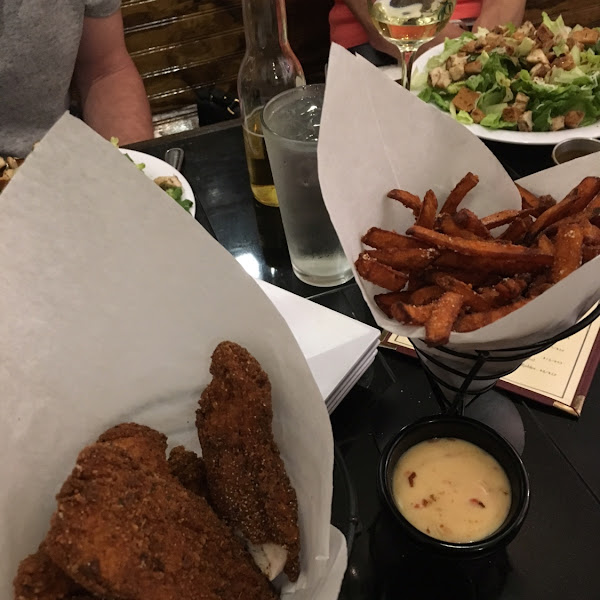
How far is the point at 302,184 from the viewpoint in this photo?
1.14 meters

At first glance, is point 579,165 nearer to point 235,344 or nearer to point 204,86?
point 235,344

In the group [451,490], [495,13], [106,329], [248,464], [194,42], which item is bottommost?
[194,42]

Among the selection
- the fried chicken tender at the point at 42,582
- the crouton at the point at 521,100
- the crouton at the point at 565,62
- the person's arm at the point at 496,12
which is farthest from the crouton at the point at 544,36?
the fried chicken tender at the point at 42,582

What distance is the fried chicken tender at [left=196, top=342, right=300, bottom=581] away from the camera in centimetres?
70

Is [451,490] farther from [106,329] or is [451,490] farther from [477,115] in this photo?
[477,115]

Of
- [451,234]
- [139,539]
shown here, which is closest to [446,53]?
[451,234]

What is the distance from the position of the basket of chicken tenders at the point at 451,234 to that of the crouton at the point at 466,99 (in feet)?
2.80

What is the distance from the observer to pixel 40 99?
2.13m

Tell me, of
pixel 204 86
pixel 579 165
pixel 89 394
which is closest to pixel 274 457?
pixel 89 394

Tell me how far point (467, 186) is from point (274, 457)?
0.52m

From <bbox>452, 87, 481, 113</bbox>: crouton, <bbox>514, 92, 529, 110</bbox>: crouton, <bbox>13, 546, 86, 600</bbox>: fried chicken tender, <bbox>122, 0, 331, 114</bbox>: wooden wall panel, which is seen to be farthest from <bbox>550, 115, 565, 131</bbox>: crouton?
<bbox>122, 0, 331, 114</bbox>: wooden wall panel

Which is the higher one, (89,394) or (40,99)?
(89,394)

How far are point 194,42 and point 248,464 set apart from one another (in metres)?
3.29

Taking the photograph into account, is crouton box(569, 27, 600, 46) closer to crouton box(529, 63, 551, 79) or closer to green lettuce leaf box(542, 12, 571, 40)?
green lettuce leaf box(542, 12, 571, 40)
